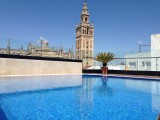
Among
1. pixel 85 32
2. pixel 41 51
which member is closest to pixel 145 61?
pixel 41 51

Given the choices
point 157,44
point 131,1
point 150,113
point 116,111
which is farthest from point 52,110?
point 157,44

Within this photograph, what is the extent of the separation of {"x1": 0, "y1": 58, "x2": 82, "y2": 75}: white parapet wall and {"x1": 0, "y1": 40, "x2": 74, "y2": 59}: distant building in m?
0.74

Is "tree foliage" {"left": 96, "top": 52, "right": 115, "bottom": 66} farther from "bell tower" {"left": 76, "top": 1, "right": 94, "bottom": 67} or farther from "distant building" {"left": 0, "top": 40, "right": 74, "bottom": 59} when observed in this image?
"bell tower" {"left": 76, "top": 1, "right": 94, "bottom": 67}

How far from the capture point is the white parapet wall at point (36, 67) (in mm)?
19483

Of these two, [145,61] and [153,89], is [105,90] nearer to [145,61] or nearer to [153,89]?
[153,89]

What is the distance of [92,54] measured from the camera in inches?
1088

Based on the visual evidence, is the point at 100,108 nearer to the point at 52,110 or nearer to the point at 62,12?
the point at 52,110

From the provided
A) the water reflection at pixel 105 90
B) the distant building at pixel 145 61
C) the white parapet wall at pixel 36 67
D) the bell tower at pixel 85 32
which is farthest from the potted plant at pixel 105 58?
the bell tower at pixel 85 32

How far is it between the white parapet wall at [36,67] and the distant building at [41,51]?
0.74m

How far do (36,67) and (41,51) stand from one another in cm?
225

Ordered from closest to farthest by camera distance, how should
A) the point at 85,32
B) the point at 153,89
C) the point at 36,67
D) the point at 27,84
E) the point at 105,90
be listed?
the point at 105,90 < the point at 153,89 < the point at 27,84 < the point at 36,67 < the point at 85,32

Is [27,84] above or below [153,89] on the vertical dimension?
above

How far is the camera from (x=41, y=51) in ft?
76.2

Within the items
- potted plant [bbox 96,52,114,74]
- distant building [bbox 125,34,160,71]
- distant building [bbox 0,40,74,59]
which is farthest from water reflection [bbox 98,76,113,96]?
potted plant [bbox 96,52,114,74]
